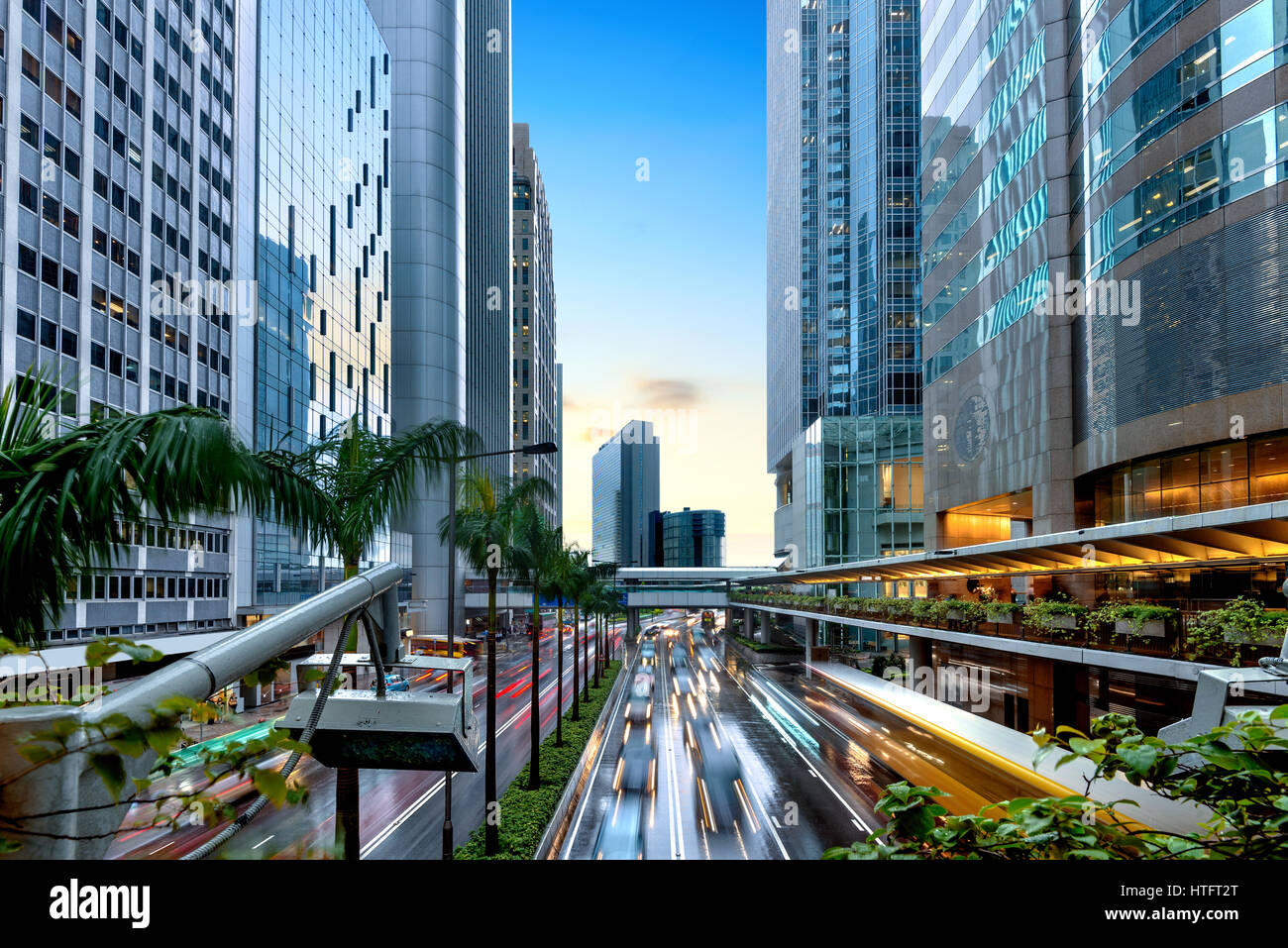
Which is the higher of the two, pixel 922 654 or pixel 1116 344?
pixel 1116 344

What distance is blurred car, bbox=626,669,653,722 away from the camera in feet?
141

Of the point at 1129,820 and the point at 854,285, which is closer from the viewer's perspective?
the point at 1129,820

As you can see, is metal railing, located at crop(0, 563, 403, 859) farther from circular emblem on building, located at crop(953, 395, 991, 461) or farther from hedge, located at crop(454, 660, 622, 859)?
circular emblem on building, located at crop(953, 395, 991, 461)

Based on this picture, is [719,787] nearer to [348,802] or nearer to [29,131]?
[348,802]

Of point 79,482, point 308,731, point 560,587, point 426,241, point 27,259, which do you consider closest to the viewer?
point 308,731

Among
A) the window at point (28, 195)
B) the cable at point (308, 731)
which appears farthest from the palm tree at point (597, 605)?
the cable at point (308, 731)

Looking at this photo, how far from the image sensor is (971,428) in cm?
4375

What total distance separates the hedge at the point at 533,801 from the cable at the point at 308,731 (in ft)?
50.9

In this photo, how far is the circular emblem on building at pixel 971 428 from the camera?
138 feet

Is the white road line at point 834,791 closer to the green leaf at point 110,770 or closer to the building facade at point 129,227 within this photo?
the green leaf at point 110,770

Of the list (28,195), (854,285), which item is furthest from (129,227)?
(854,285)

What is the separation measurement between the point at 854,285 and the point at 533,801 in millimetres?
71600
